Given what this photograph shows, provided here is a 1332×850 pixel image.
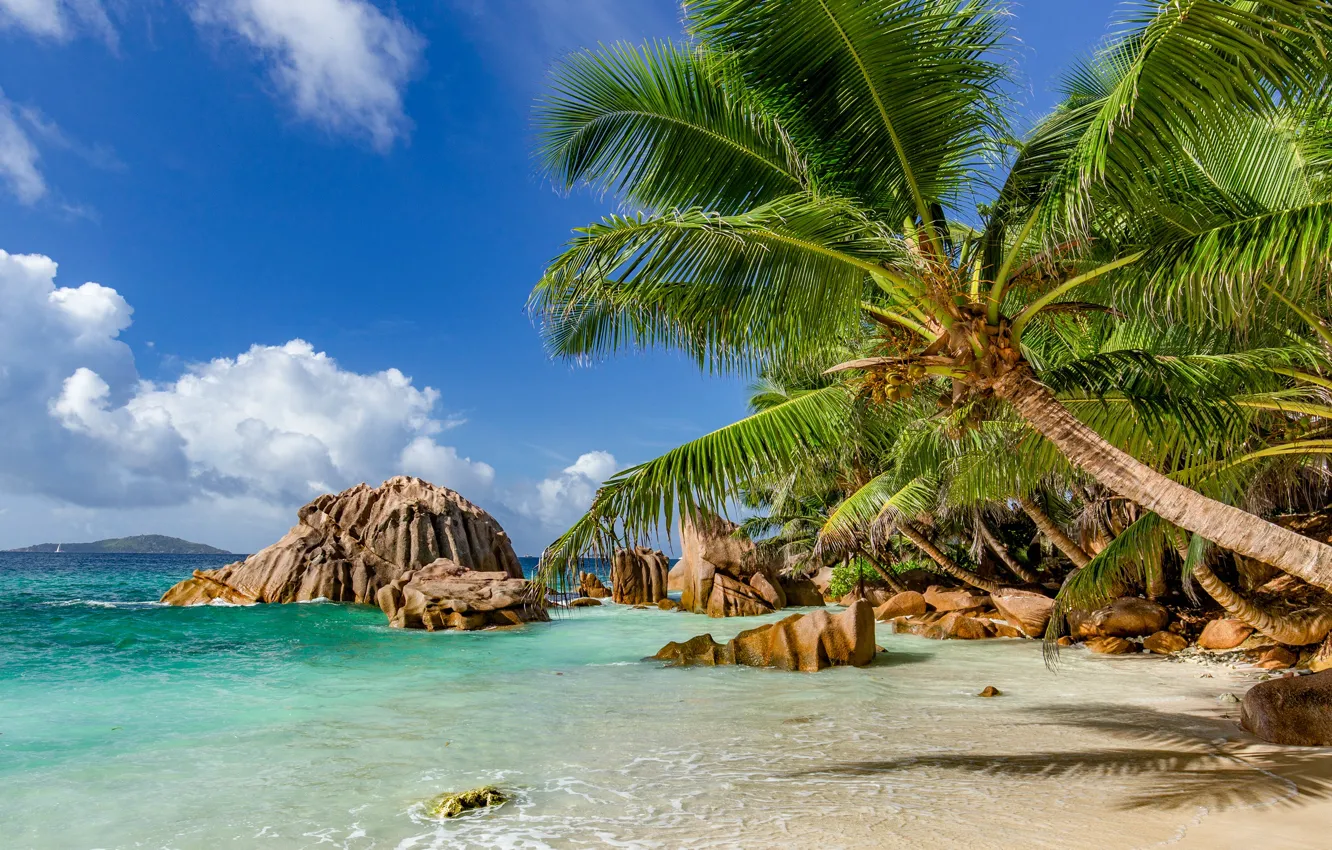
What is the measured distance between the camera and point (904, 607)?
22.2 m

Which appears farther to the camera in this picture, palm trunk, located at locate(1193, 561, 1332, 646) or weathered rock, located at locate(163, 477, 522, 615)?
weathered rock, located at locate(163, 477, 522, 615)

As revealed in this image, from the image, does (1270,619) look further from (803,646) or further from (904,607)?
(904,607)

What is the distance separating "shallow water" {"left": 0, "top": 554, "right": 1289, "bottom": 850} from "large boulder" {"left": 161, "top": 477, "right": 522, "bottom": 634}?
13.2 meters

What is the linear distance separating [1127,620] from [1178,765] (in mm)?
10448

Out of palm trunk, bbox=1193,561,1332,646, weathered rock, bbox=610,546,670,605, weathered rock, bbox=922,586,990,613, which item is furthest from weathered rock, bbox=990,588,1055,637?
weathered rock, bbox=610,546,670,605

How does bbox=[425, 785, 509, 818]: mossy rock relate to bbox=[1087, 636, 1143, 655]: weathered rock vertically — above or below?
below

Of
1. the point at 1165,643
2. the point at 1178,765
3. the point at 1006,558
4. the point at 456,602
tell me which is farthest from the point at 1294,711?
the point at 456,602

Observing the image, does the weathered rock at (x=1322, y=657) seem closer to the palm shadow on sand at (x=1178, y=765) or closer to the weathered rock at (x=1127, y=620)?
the palm shadow on sand at (x=1178, y=765)

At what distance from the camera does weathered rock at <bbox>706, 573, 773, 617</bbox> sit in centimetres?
2516

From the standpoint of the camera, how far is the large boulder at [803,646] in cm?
1267

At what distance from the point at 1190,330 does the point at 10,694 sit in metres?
16.8

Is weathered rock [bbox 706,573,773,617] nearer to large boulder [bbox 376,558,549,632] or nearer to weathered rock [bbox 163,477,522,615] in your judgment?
large boulder [bbox 376,558,549,632]

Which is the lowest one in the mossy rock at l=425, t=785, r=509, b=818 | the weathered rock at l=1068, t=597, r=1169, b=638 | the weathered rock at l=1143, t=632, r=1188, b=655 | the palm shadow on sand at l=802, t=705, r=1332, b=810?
the mossy rock at l=425, t=785, r=509, b=818

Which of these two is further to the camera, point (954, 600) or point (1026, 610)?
point (954, 600)
